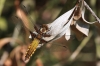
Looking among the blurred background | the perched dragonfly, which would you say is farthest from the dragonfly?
the blurred background

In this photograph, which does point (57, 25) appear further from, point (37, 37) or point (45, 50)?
point (45, 50)

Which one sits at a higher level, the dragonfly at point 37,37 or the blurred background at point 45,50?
the dragonfly at point 37,37

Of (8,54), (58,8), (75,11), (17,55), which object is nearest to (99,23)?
(75,11)

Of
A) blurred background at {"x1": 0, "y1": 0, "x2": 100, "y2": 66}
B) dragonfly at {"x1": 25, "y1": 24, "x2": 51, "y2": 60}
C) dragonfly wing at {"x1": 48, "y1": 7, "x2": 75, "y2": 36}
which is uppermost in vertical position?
dragonfly wing at {"x1": 48, "y1": 7, "x2": 75, "y2": 36}

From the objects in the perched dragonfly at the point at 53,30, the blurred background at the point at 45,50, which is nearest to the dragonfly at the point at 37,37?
the perched dragonfly at the point at 53,30

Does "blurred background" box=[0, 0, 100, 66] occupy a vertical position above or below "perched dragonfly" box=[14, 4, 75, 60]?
below

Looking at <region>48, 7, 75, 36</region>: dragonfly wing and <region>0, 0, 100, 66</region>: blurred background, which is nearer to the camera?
<region>48, 7, 75, 36</region>: dragonfly wing

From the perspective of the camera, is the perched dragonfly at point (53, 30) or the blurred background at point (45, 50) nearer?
the perched dragonfly at point (53, 30)

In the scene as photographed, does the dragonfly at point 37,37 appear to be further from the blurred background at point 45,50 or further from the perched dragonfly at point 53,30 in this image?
the blurred background at point 45,50

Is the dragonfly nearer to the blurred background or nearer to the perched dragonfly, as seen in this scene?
the perched dragonfly
